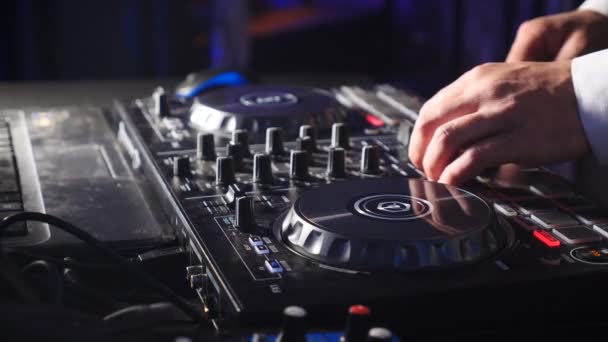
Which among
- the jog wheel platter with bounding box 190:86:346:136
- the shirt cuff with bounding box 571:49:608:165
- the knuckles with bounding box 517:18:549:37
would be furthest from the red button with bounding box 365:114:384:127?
the shirt cuff with bounding box 571:49:608:165

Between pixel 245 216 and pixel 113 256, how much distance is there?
5.2 inches

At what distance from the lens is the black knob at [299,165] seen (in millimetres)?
985

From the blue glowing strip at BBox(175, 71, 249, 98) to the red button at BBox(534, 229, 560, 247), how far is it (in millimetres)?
821

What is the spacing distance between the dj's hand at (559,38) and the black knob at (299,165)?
463mm

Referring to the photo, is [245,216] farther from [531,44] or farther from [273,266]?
[531,44]

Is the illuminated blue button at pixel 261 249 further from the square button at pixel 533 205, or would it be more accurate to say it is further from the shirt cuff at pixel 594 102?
the shirt cuff at pixel 594 102

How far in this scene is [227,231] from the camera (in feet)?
2.67

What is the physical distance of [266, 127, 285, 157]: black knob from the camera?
1097 millimetres

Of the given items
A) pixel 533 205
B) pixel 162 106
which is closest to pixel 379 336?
pixel 533 205

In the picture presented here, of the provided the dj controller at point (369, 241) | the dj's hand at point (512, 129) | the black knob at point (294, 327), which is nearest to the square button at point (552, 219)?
the dj controller at point (369, 241)

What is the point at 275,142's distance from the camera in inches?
43.3

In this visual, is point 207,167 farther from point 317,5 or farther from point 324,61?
point 317,5

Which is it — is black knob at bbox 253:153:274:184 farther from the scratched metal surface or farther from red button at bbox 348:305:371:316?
red button at bbox 348:305:371:316

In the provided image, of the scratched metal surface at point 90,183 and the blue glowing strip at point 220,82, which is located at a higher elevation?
the blue glowing strip at point 220,82
